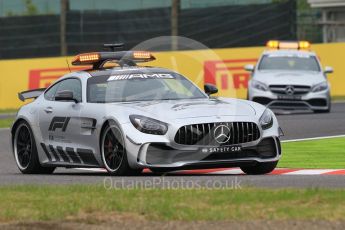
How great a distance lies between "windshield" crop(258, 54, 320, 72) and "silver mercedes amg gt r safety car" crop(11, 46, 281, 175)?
1395 cm

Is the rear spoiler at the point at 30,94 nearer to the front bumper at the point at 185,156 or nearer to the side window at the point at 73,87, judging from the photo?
the side window at the point at 73,87

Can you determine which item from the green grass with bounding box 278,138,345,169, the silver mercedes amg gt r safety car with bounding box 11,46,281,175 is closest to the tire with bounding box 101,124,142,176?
the silver mercedes amg gt r safety car with bounding box 11,46,281,175

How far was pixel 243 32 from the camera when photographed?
132ft

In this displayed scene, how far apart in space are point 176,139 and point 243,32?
27198 millimetres

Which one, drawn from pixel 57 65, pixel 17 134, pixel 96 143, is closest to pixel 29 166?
pixel 17 134

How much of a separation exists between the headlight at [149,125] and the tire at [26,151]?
2559mm

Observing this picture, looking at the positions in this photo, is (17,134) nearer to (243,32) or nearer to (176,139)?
(176,139)

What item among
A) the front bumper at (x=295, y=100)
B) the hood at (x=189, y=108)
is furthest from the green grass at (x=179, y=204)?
the front bumper at (x=295, y=100)

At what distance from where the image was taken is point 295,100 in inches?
1109

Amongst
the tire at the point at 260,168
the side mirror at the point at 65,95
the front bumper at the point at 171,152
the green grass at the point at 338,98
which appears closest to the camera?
the front bumper at the point at 171,152

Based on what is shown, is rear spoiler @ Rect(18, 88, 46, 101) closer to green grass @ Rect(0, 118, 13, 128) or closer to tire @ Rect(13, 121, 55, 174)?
tire @ Rect(13, 121, 55, 174)

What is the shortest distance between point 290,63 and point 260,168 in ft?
51.6

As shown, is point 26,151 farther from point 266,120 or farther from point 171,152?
point 266,120

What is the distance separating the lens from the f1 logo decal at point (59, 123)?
48.4 feet
